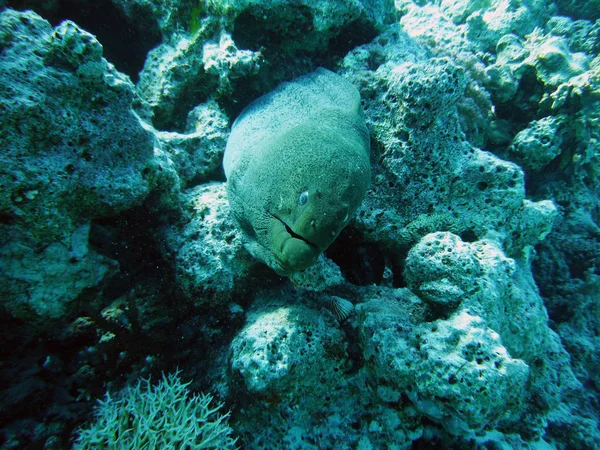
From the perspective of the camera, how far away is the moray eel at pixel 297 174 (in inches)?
81.5

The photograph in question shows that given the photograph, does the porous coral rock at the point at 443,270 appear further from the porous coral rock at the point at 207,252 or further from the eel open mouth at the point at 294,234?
the porous coral rock at the point at 207,252

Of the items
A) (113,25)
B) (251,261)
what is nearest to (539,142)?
(251,261)

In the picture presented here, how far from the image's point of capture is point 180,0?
3475 millimetres

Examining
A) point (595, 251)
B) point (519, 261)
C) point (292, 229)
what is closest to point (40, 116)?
point (292, 229)

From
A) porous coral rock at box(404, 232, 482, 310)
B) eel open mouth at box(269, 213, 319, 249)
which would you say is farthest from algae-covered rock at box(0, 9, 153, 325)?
porous coral rock at box(404, 232, 482, 310)

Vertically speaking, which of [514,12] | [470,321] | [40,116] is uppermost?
[514,12]

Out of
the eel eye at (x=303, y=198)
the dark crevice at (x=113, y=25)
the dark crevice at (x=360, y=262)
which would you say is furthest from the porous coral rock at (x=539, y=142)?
the dark crevice at (x=113, y=25)

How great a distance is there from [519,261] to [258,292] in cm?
317

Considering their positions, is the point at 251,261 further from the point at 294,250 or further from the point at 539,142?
the point at 539,142

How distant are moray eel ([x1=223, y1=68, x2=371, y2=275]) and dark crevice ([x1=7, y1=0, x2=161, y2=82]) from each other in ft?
6.89

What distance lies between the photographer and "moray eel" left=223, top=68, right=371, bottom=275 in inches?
81.5

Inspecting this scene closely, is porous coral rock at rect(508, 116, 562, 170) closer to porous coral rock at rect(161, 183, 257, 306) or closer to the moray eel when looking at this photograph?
the moray eel

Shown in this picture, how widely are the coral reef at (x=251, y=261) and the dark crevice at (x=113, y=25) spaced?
0.03 meters

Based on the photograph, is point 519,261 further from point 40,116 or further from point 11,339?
point 11,339
